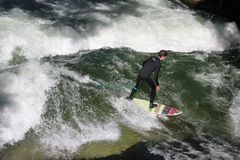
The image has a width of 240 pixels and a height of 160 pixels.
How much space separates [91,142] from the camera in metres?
9.65

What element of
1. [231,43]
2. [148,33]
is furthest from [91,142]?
[231,43]

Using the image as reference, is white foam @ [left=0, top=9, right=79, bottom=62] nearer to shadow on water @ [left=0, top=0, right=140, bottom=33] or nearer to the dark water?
the dark water

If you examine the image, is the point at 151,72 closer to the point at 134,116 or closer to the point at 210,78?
the point at 134,116

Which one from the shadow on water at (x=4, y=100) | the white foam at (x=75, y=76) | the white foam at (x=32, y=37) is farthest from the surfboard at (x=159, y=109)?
the white foam at (x=32, y=37)

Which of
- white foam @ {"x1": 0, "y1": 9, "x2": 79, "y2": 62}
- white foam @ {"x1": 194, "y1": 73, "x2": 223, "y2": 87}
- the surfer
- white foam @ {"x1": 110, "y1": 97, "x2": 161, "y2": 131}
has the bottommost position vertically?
white foam @ {"x1": 0, "y1": 9, "x2": 79, "y2": 62}

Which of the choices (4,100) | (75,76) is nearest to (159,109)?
(75,76)

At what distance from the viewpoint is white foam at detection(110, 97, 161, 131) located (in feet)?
35.8

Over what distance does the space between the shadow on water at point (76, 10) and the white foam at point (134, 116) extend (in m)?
5.21

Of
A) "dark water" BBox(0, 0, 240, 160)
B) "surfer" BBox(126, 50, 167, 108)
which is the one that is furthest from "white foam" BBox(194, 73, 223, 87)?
"surfer" BBox(126, 50, 167, 108)

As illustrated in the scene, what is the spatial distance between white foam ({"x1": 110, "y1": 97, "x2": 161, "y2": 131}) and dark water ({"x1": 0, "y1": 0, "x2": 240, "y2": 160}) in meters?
0.04

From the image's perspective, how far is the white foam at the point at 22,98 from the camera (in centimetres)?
962

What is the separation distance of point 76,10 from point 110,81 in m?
6.20

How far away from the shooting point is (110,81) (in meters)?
13.0

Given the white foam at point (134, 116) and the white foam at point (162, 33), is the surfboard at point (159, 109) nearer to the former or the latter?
the white foam at point (134, 116)
